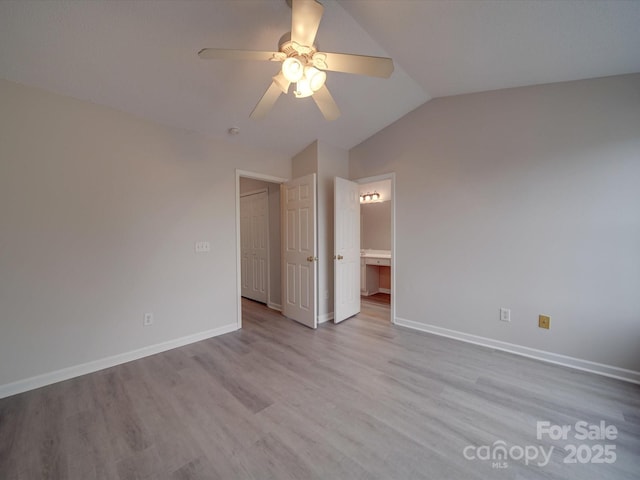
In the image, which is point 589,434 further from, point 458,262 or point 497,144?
point 497,144

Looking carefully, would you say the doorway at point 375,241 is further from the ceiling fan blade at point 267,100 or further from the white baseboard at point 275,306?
the ceiling fan blade at point 267,100

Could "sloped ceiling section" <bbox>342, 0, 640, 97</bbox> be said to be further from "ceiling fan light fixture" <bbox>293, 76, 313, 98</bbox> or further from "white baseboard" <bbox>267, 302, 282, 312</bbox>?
"white baseboard" <bbox>267, 302, 282, 312</bbox>

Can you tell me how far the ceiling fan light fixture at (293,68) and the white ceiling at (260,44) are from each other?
0.59 metres

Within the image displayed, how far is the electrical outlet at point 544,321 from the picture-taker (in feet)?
8.08

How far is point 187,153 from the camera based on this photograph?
290 centimetres

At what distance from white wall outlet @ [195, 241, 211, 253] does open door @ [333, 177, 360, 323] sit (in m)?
1.58

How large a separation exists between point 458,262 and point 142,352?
3.51 m

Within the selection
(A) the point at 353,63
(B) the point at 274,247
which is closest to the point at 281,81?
(A) the point at 353,63

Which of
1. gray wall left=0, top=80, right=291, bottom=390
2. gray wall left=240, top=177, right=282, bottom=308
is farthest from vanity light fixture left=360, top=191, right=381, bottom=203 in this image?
gray wall left=0, top=80, right=291, bottom=390

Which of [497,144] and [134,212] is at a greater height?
[497,144]

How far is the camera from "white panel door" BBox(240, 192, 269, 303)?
14.6 feet

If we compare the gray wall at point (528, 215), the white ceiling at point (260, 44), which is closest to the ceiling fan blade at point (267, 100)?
the white ceiling at point (260, 44)

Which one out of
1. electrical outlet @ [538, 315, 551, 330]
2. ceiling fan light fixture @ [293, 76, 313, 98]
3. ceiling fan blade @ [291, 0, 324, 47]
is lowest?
electrical outlet @ [538, 315, 551, 330]

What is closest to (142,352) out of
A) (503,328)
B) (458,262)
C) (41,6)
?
(41,6)
